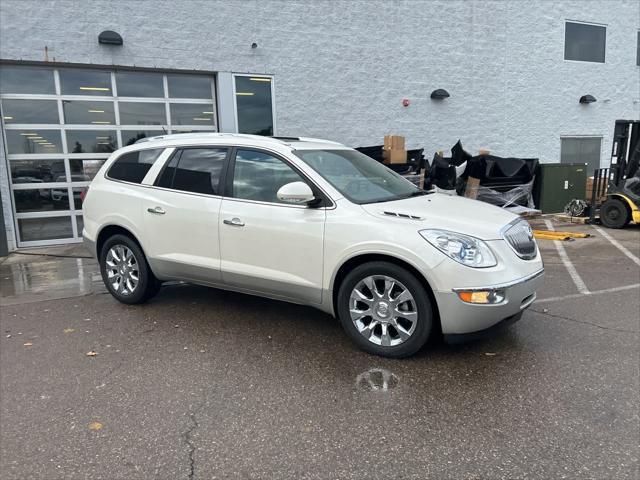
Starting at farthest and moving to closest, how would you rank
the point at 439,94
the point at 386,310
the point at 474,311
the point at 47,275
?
the point at 439,94, the point at 47,275, the point at 386,310, the point at 474,311

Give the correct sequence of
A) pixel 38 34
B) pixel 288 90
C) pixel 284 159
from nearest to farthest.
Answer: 1. pixel 284 159
2. pixel 38 34
3. pixel 288 90

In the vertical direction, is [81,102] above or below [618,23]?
below

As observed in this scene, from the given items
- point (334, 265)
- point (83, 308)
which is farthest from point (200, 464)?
point (83, 308)

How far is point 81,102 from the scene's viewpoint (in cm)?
979

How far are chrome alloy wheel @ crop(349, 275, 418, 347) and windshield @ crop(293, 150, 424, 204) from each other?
74 cm

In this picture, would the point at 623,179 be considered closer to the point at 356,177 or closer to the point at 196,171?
the point at 356,177

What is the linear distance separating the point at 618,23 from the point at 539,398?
16308 millimetres

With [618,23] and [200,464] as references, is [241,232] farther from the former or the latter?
[618,23]

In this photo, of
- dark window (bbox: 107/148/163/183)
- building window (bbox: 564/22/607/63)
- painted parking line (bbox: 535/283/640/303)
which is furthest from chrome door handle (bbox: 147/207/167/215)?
building window (bbox: 564/22/607/63)

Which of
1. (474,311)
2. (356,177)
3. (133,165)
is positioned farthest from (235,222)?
(474,311)

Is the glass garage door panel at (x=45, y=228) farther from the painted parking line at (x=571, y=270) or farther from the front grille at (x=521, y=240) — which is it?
the painted parking line at (x=571, y=270)

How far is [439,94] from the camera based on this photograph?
496 inches

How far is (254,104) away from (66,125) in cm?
379

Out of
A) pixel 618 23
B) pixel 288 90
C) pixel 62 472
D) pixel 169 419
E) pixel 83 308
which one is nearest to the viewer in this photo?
pixel 62 472
